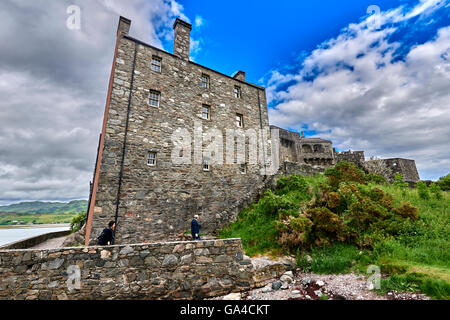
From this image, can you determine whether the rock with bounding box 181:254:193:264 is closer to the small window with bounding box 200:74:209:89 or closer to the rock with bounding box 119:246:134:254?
the rock with bounding box 119:246:134:254

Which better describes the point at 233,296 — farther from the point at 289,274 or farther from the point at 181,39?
the point at 181,39

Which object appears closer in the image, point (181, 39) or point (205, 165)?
point (205, 165)

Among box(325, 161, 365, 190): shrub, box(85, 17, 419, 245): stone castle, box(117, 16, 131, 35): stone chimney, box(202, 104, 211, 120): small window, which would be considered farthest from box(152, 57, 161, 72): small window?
box(325, 161, 365, 190): shrub

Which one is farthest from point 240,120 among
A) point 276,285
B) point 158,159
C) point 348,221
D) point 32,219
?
point 32,219

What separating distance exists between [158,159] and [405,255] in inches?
421

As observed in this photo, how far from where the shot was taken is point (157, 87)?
11.6 m

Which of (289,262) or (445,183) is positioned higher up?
(445,183)

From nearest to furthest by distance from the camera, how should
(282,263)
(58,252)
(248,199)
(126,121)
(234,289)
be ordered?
(58,252) < (234,289) < (282,263) < (126,121) < (248,199)

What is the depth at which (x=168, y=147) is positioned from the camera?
1123cm

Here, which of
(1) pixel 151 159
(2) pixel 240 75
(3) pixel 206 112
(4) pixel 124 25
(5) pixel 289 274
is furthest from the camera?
(2) pixel 240 75

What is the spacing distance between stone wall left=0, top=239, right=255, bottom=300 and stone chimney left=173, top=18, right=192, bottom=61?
41.1 feet
